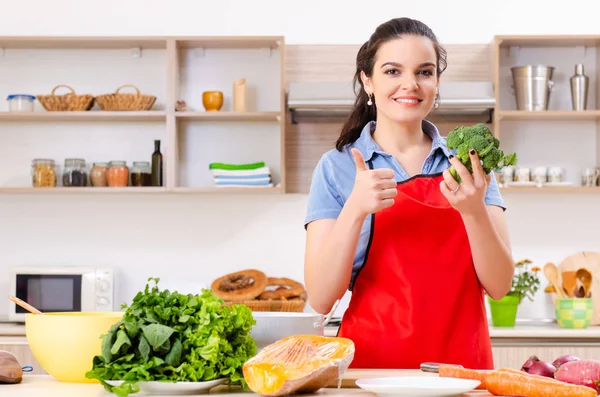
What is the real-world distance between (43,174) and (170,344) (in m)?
3.15

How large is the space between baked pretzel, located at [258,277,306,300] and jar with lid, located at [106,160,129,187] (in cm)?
89

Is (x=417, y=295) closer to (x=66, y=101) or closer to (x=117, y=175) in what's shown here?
(x=117, y=175)

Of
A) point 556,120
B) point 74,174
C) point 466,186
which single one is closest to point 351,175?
point 466,186

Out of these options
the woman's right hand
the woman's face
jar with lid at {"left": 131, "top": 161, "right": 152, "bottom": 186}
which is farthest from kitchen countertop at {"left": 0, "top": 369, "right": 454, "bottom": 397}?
jar with lid at {"left": 131, "top": 161, "right": 152, "bottom": 186}

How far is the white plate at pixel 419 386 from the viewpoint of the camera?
3.76ft

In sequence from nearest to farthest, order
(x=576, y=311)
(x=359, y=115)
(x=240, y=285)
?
1. (x=359, y=115)
2. (x=576, y=311)
3. (x=240, y=285)

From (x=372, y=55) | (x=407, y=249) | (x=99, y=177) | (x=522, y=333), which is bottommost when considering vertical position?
(x=522, y=333)

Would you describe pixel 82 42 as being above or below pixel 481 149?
above

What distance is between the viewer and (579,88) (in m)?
4.14

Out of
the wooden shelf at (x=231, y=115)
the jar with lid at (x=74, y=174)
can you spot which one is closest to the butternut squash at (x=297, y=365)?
the wooden shelf at (x=231, y=115)

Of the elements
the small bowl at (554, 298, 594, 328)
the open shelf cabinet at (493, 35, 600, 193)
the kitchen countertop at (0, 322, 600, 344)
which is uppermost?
the open shelf cabinet at (493, 35, 600, 193)

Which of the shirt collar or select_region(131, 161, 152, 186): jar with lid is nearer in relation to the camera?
the shirt collar

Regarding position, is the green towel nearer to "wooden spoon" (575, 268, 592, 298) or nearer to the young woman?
"wooden spoon" (575, 268, 592, 298)

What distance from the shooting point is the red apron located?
1.86m
